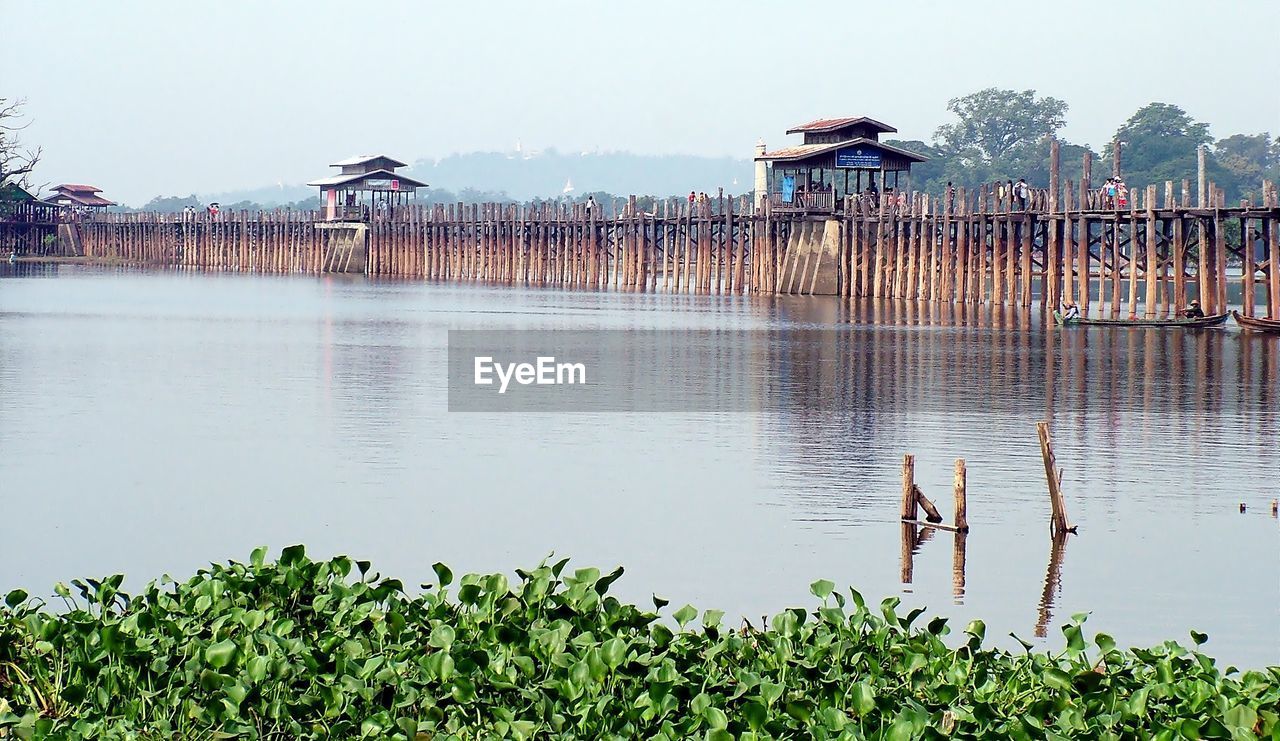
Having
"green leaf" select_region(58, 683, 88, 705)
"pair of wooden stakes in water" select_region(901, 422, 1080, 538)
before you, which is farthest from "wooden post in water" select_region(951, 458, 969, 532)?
"green leaf" select_region(58, 683, 88, 705)

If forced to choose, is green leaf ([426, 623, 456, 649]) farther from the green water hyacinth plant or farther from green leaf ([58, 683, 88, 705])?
green leaf ([58, 683, 88, 705])

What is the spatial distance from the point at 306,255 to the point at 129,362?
Answer: 225 feet

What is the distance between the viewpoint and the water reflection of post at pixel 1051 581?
44.0 ft

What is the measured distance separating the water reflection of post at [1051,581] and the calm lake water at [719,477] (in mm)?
40

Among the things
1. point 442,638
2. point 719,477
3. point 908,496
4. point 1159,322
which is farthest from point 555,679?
point 1159,322

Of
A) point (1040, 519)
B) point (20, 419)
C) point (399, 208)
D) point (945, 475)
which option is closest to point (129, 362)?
point (20, 419)

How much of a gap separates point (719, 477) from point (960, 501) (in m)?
4.48

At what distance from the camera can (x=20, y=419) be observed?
24.9 metres

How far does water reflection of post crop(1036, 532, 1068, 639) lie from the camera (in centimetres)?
1341

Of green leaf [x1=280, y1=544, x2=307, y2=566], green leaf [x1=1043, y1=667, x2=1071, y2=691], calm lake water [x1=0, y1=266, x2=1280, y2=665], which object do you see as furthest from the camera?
calm lake water [x1=0, y1=266, x2=1280, y2=665]

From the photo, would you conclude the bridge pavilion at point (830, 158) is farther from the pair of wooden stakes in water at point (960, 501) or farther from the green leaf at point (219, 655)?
the green leaf at point (219, 655)

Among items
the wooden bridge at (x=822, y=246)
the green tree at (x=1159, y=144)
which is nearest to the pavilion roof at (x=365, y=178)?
the wooden bridge at (x=822, y=246)

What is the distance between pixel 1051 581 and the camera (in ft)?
48.4

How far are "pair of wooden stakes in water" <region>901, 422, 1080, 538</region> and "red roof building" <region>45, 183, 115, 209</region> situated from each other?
378ft
